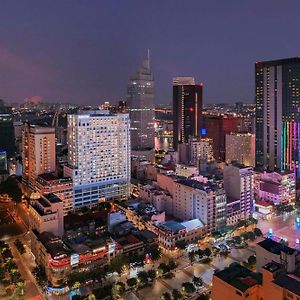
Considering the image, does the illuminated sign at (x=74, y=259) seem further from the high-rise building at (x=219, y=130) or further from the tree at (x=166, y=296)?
the high-rise building at (x=219, y=130)

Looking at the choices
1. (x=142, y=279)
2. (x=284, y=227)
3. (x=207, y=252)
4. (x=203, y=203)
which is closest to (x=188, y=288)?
(x=142, y=279)

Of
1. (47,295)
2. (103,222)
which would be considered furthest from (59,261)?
(103,222)

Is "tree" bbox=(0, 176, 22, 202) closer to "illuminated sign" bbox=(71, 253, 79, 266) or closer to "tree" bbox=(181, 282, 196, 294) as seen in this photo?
"illuminated sign" bbox=(71, 253, 79, 266)

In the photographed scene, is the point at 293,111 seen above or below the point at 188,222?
above

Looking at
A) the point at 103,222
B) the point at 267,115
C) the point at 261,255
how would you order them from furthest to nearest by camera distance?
the point at 267,115
the point at 103,222
the point at 261,255

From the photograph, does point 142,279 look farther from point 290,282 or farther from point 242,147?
point 242,147

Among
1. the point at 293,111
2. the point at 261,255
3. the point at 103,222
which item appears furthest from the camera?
the point at 293,111

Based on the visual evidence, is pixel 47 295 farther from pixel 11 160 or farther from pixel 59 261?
pixel 11 160

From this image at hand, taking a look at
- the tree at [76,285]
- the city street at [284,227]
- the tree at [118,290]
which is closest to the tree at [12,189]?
the tree at [76,285]
